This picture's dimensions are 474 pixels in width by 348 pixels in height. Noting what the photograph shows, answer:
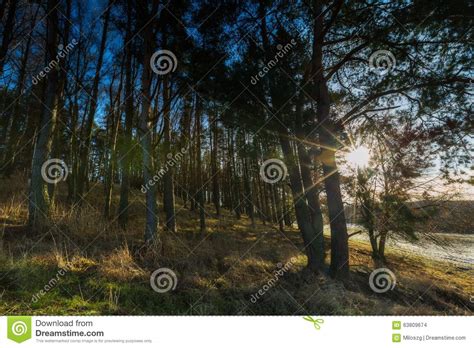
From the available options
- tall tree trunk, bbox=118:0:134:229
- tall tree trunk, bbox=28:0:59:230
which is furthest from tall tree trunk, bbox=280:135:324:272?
tall tree trunk, bbox=28:0:59:230

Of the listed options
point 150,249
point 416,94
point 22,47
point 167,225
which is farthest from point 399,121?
point 22,47

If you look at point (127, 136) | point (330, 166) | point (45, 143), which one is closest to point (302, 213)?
point (330, 166)

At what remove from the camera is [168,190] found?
26.8 feet

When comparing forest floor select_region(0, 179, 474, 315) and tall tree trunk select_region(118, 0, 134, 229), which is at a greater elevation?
tall tree trunk select_region(118, 0, 134, 229)

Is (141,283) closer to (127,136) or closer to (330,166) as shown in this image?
(330,166)

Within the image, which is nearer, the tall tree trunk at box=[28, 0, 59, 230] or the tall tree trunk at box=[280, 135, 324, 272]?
the tall tree trunk at box=[28, 0, 59, 230]

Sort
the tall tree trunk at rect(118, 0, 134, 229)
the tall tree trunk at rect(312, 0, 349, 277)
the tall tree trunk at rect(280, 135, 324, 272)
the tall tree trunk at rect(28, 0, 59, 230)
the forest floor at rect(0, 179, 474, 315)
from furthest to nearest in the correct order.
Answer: the tall tree trunk at rect(118, 0, 134, 229) < the tall tree trunk at rect(280, 135, 324, 272) < the tall tree trunk at rect(312, 0, 349, 277) < the tall tree trunk at rect(28, 0, 59, 230) < the forest floor at rect(0, 179, 474, 315)

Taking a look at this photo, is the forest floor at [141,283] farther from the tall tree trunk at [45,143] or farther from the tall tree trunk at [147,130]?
the tall tree trunk at [147,130]

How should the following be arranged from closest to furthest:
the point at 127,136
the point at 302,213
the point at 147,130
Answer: the point at 147,130
the point at 302,213
the point at 127,136

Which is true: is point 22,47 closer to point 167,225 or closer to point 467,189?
point 167,225

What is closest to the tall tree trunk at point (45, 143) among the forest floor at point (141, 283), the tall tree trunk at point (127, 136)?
the forest floor at point (141, 283)

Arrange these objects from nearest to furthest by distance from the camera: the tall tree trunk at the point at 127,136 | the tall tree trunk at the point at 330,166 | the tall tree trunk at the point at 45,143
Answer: the tall tree trunk at the point at 45,143 < the tall tree trunk at the point at 330,166 < the tall tree trunk at the point at 127,136

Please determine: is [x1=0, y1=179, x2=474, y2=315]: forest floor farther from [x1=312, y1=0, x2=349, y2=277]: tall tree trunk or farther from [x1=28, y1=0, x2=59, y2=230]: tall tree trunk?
[x1=312, y1=0, x2=349, y2=277]: tall tree trunk
